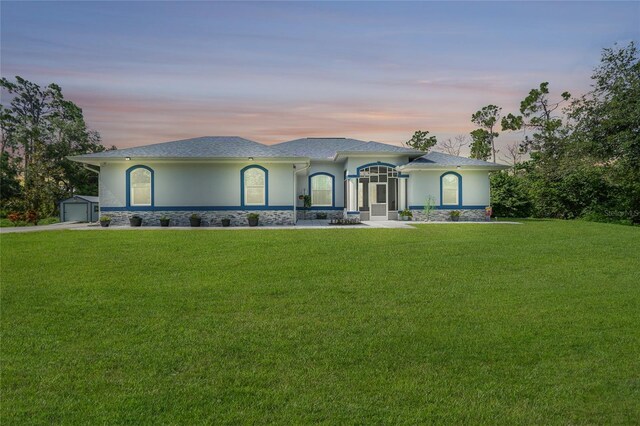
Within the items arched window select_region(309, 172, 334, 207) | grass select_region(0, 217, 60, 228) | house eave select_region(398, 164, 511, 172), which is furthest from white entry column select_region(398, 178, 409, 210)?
grass select_region(0, 217, 60, 228)

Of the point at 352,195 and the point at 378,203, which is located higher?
the point at 352,195

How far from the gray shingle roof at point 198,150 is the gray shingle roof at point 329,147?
407 centimetres

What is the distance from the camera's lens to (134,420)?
3.43m

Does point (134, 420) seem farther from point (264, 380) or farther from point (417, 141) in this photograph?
point (417, 141)

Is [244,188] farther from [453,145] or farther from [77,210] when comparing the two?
[453,145]

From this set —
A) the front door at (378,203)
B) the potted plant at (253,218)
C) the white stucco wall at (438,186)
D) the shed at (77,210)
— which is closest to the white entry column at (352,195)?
the front door at (378,203)

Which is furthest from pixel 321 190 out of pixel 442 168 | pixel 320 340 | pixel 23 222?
pixel 320 340

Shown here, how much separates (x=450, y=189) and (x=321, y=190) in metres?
6.90

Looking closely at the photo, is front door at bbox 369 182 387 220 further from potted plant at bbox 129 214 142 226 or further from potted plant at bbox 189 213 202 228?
potted plant at bbox 129 214 142 226

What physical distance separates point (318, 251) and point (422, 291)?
4.48 m

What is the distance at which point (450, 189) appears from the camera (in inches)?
943

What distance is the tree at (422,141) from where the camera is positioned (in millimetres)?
46031

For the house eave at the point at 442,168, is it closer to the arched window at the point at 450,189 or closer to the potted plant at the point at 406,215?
the arched window at the point at 450,189

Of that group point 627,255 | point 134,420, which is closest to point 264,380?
point 134,420
